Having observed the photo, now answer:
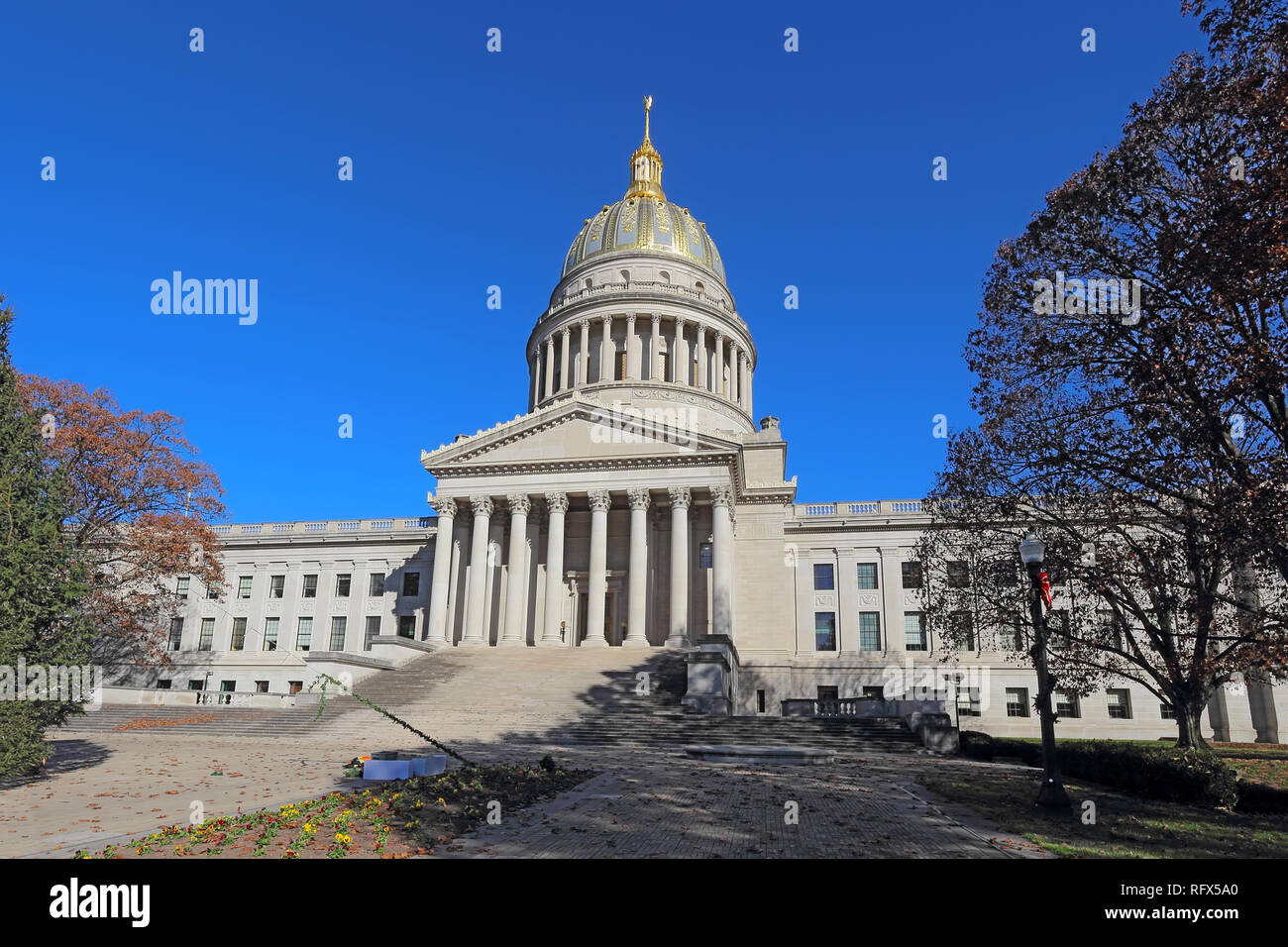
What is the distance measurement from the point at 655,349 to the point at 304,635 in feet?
113

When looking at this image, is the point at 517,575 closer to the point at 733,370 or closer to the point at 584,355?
the point at 584,355

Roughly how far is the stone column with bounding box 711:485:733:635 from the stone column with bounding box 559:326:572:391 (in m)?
25.1

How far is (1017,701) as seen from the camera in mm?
46750

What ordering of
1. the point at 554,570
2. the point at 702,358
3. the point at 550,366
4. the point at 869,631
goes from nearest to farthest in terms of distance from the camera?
the point at 554,570
the point at 869,631
the point at 702,358
the point at 550,366

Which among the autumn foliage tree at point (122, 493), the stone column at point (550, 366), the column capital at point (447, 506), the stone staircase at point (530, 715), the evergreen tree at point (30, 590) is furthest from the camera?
the stone column at point (550, 366)

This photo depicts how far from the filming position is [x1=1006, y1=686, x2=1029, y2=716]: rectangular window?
4638 cm

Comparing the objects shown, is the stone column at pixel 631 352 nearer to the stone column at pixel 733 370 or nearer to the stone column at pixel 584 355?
the stone column at pixel 584 355

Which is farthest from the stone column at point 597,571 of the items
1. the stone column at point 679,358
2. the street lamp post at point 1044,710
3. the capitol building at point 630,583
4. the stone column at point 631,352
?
the street lamp post at point 1044,710

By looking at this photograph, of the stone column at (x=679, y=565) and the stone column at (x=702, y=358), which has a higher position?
the stone column at (x=702, y=358)

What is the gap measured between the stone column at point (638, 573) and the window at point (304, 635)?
84.0 feet

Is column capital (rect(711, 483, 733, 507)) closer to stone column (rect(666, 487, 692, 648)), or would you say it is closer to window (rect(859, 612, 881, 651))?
stone column (rect(666, 487, 692, 648))

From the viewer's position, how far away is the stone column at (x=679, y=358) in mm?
66438

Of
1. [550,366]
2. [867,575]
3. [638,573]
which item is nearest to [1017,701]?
[867,575]

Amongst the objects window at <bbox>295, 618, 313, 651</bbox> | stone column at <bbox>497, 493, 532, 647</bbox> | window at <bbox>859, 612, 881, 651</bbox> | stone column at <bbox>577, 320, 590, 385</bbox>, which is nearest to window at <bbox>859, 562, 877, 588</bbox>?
window at <bbox>859, 612, 881, 651</bbox>
